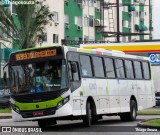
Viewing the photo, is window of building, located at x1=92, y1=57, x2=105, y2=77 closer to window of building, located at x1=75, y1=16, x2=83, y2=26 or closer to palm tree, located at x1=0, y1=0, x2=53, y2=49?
palm tree, located at x1=0, y1=0, x2=53, y2=49

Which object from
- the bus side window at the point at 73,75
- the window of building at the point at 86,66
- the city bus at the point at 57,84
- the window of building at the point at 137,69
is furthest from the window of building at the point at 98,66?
the window of building at the point at 137,69

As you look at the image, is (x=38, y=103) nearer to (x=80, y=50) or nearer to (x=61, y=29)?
(x=80, y=50)

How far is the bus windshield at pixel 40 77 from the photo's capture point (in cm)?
1902

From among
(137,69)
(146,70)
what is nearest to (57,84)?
(137,69)

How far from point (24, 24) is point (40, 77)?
1898cm

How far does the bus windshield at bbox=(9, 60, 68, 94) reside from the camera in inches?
749

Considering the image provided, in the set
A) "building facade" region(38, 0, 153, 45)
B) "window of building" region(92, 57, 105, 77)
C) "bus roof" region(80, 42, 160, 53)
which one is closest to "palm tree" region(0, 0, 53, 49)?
"bus roof" region(80, 42, 160, 53)

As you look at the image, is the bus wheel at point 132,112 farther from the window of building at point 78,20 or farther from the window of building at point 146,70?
the window of building at point 78,20

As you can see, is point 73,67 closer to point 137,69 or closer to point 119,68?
point 119,68

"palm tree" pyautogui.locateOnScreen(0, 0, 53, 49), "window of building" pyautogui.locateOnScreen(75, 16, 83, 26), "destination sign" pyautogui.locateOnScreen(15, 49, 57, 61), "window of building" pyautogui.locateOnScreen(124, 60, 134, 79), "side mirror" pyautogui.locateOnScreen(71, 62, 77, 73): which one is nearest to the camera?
"side mirror" pyautogui.locateOnScreen(71, 62, 77, 73)

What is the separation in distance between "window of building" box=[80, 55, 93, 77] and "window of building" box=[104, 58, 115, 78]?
170cm

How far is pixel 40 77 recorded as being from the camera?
755 inches

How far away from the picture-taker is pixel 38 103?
1908 centimetres

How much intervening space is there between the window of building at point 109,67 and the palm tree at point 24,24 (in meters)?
14.7
